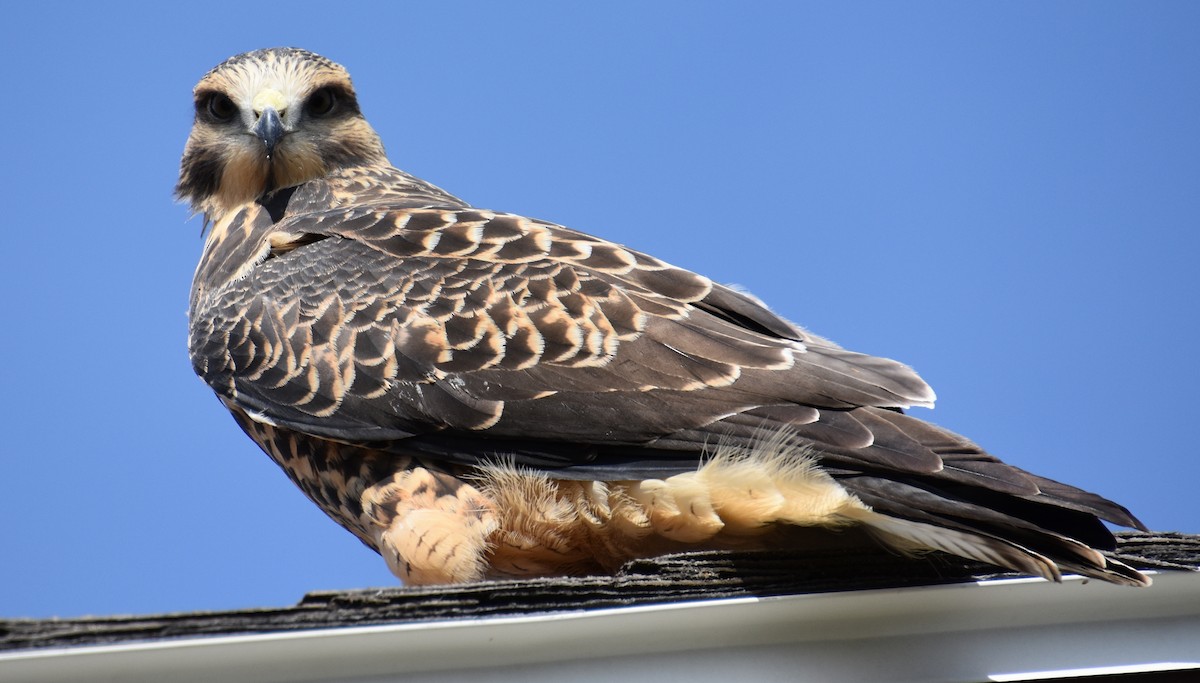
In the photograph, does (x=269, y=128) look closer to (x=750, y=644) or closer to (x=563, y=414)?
(x=563, y=414)

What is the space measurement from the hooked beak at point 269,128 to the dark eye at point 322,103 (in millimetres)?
270

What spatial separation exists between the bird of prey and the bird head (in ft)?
3.27

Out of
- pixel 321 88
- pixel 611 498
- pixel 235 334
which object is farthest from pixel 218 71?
pixel 611 498

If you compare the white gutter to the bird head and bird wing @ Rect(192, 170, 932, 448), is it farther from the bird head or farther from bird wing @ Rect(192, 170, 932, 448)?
the bird head

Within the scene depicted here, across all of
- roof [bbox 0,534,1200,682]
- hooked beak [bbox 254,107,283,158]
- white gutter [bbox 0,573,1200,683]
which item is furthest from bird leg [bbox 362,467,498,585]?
hooked beak [bbox 254,107,283,158]

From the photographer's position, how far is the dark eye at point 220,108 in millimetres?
5293

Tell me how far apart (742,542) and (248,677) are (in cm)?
125

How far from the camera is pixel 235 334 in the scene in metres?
3.86

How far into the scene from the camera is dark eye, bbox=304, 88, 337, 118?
5379mm

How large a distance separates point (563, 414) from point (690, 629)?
36.8 inches

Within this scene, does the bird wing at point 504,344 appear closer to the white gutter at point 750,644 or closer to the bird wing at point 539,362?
the bird wing at point 539,362

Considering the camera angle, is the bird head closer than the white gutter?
No

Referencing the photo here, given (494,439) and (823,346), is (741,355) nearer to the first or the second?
(823,346)

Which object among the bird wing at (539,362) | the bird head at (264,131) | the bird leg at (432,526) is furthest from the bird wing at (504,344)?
the bird head at (264,131)
